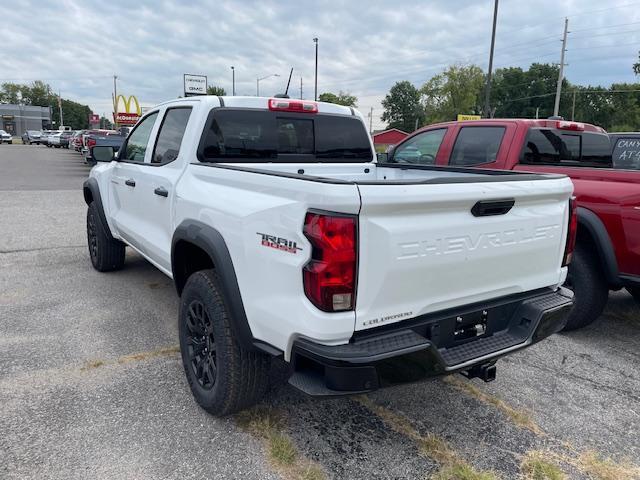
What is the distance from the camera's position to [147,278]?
564cm

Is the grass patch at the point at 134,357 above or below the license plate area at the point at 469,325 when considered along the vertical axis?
below

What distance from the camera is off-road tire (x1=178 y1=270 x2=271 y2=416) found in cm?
261

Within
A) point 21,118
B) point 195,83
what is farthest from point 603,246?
point 21,118

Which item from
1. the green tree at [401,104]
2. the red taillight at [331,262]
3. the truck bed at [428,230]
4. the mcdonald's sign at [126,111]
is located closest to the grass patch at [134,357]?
the truck bed at [428,230]

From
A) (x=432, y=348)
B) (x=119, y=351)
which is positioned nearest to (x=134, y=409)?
(x=119, y=351)

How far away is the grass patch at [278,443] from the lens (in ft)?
8.15

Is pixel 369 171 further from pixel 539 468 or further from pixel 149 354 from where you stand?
pixel 539 468

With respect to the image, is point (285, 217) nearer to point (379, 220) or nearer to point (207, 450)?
point (379, 220)

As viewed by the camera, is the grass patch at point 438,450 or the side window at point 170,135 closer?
the grass patch at point 438,450

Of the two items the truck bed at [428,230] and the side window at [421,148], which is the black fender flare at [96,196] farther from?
the side window at [421,148]

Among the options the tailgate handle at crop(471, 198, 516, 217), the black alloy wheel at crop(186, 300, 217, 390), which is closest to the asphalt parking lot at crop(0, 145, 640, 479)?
the black alloy wheel at crop(186, 300, 217, 390)

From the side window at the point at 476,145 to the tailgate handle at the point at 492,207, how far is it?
2881mm

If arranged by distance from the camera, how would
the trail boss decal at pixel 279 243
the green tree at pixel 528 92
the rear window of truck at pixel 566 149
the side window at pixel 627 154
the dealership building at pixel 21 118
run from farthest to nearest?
the dealership building at pixel 21 118, the green tree at pixel 528 92, the side window at pixel 627 154, the rear window of truck at pixel 566 149, the trail boss decal at pixel 279 243

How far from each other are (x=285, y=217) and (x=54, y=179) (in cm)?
1769
